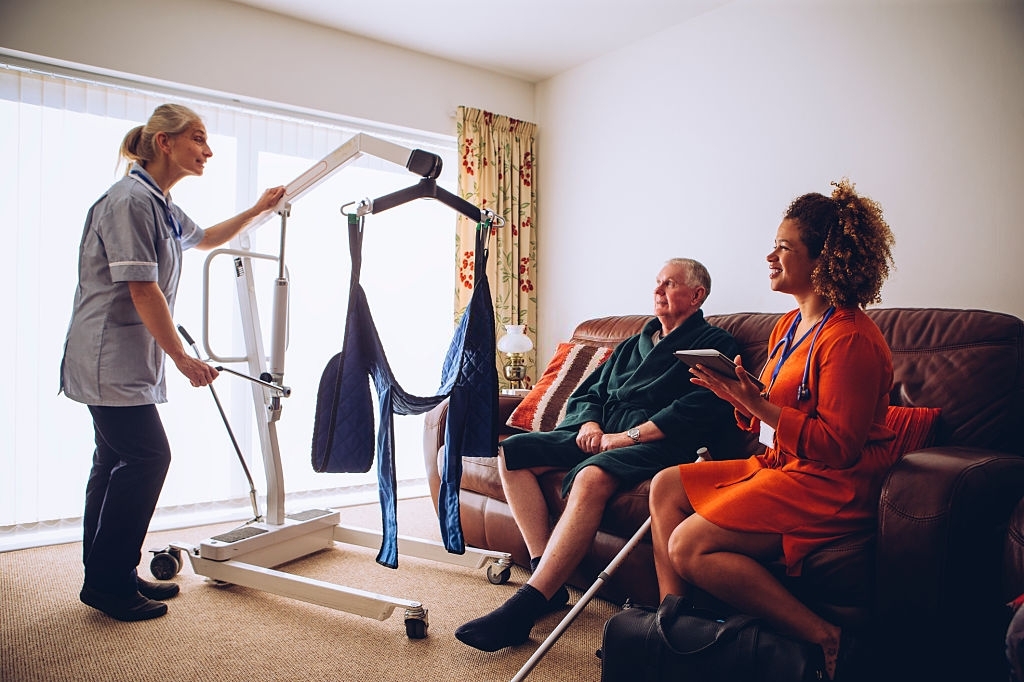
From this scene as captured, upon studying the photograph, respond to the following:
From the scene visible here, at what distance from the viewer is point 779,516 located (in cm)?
165

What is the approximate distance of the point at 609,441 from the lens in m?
2.32

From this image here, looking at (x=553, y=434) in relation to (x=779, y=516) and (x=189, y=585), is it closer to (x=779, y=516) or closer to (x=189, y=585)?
(x=779, y=516)

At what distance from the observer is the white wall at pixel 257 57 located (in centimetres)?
299

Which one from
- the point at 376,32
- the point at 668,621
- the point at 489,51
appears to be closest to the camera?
the point at 668,621

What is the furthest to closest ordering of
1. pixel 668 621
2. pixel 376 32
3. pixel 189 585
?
pixel 376 32 → pixel 189 585 → pixel 668 621

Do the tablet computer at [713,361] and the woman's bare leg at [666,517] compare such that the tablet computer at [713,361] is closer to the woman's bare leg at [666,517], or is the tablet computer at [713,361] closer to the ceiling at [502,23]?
the woman's bare leg at [666,517]

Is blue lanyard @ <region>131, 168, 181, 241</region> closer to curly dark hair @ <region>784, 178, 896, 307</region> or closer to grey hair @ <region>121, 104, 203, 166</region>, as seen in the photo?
grey hair @ <region>121, 104, 203, 166</region>

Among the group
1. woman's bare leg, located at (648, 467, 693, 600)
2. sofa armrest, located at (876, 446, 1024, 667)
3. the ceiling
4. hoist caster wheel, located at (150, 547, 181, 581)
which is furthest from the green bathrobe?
the ceiling

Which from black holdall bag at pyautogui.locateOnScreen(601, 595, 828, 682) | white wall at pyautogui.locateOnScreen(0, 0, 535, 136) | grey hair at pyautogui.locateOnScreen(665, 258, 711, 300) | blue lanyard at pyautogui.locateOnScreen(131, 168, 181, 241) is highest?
white wall at pyautogui.locateOnScreen(0, 0, 535, 136)

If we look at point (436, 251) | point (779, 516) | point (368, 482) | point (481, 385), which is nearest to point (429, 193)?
point (481, 385)

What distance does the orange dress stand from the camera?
5.30 feet

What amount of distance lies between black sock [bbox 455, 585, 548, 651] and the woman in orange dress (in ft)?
1.20

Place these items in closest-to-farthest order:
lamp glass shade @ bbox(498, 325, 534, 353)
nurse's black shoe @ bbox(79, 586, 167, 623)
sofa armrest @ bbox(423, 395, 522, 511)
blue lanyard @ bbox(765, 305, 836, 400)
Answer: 1. blue lanyard @ bbox(765, 305, 836, 400)
2. nurse's black shoe @ bbox(79, 586, 167, 623)
3. sofa armrest @ bbox(423, 395, 522, 511)
4. lamp glass shade @ bbox(498, 325, 534, 353)

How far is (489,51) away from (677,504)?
3.06m
